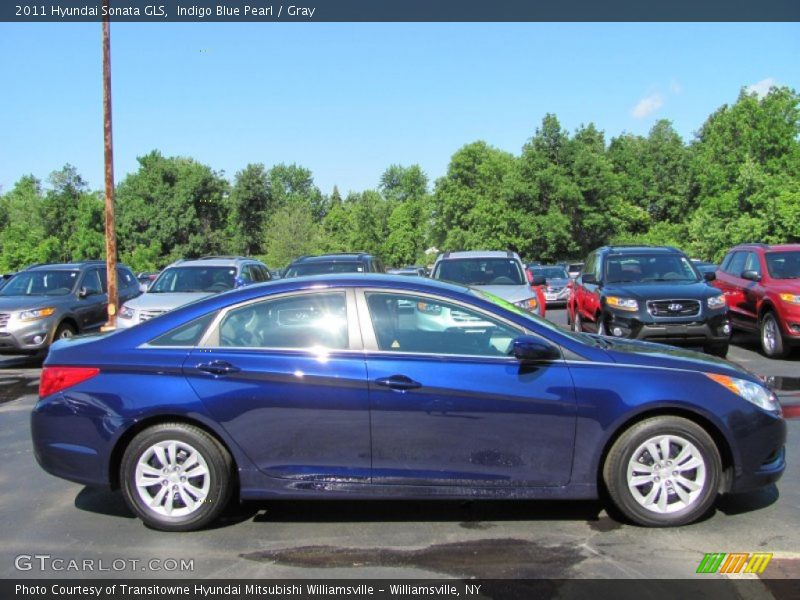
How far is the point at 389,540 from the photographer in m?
4.39

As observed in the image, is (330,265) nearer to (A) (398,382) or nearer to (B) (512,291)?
(B) (512,291)

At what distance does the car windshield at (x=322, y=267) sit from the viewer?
13594 millimetres

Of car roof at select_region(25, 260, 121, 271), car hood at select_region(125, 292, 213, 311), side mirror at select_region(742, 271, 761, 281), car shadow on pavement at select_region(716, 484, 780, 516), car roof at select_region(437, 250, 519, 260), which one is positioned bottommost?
car shadow on pavement at select_region(716, 484, 780, 516)

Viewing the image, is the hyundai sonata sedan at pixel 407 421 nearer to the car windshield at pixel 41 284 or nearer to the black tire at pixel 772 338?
the black tire at pixel 772 338

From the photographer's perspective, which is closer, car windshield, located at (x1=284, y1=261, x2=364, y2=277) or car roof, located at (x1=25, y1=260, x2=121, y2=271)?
car windshield, located at (x1=284, y1=261, x2=364, y2=277)

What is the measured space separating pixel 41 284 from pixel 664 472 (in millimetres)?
12512

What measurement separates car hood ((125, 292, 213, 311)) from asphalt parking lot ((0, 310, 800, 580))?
6.19m

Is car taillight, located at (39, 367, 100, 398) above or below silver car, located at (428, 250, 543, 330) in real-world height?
below

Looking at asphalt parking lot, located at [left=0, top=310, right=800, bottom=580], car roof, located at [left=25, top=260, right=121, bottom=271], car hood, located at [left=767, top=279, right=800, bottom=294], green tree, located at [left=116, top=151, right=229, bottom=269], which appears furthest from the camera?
green tree, located at [left=116, top=151, right=229, bottom=269]

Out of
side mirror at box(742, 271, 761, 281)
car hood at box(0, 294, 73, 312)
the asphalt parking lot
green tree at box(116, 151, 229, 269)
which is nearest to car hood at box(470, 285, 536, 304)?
side mirror at box(742, 271, 761, 281)

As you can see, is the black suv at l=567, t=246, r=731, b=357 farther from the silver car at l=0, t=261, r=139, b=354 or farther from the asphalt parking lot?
the silver car at l=0, t=261, r=139, b=354

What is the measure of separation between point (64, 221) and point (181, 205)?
37.8ft

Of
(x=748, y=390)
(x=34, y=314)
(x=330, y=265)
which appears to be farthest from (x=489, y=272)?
(x=748, y=390)

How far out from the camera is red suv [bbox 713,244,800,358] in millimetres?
11031
